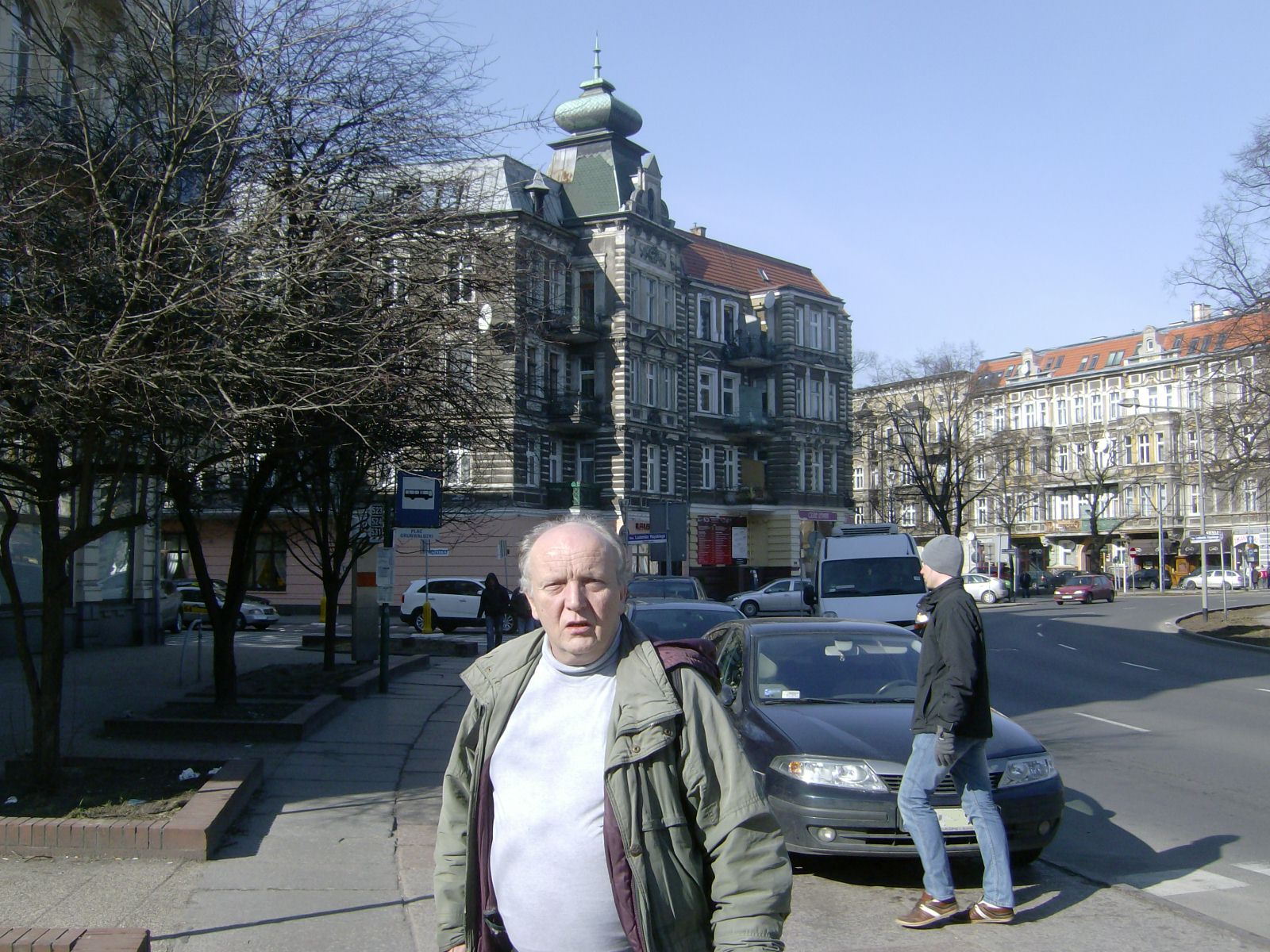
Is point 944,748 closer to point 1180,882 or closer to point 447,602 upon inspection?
point 1180,882

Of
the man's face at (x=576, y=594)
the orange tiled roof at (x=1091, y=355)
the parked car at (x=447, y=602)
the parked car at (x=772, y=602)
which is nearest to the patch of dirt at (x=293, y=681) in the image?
the man's face at (x=576, y=594)

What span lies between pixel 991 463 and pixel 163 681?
6449cm

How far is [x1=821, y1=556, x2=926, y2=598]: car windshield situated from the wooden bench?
19.7 metres

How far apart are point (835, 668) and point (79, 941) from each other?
503 cm

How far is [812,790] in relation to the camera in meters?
6.78

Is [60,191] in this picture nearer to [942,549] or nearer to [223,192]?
[223,192]

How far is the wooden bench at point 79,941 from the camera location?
15.6 feet

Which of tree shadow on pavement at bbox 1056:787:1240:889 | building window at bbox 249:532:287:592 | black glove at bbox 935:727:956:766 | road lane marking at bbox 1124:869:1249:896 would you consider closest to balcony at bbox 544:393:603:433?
building window at bbox 249:532:287:592

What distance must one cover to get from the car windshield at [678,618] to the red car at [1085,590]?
151 ft

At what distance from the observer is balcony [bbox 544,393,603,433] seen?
48.9 meters

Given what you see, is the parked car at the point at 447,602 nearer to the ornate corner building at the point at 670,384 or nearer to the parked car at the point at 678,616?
the ornate corner building at the point at 670,384

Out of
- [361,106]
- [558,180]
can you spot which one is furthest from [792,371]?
[361,106]

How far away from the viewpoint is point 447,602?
35.3m

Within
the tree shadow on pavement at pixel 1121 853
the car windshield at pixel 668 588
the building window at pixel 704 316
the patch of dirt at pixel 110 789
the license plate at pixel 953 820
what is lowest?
the tree shadow on pavement at pixel 1121 853
